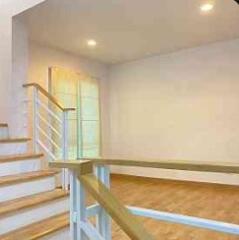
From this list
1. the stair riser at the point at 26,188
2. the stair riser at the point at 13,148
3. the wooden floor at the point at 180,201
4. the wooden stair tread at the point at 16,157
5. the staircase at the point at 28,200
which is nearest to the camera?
the staircase at the point at 28,200

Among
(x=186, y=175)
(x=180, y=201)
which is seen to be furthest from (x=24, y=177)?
(x=186, y=175)

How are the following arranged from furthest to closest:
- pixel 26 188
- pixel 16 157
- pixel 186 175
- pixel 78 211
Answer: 1. pixel 186 175
2. pixel 16 157
3. pixel 26 188
4. pixel 78 211

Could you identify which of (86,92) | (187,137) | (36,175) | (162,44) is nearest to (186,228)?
(36,175)

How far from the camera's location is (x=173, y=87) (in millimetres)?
5590

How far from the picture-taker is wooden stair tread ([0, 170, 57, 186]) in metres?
2.66

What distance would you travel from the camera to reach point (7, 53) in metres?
3.65

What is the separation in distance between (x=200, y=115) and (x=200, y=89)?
50cm

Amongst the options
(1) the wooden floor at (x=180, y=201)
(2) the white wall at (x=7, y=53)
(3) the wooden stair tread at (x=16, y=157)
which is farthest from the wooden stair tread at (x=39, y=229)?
(2) the white wall at (x=7, y=53)

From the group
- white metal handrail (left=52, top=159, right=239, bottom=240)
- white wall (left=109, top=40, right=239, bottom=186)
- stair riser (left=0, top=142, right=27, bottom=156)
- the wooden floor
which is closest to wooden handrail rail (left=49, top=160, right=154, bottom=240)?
white metal handrail (left=52, top=159, right=239, bottom=240)

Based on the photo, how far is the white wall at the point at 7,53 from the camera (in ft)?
11.8

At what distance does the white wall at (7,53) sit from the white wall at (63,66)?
114 centimetres

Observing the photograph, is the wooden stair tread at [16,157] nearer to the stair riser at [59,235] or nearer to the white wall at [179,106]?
the stair riser at [59,235]

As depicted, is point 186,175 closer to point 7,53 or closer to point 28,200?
point 28,200

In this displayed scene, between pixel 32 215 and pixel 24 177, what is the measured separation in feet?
1.41
